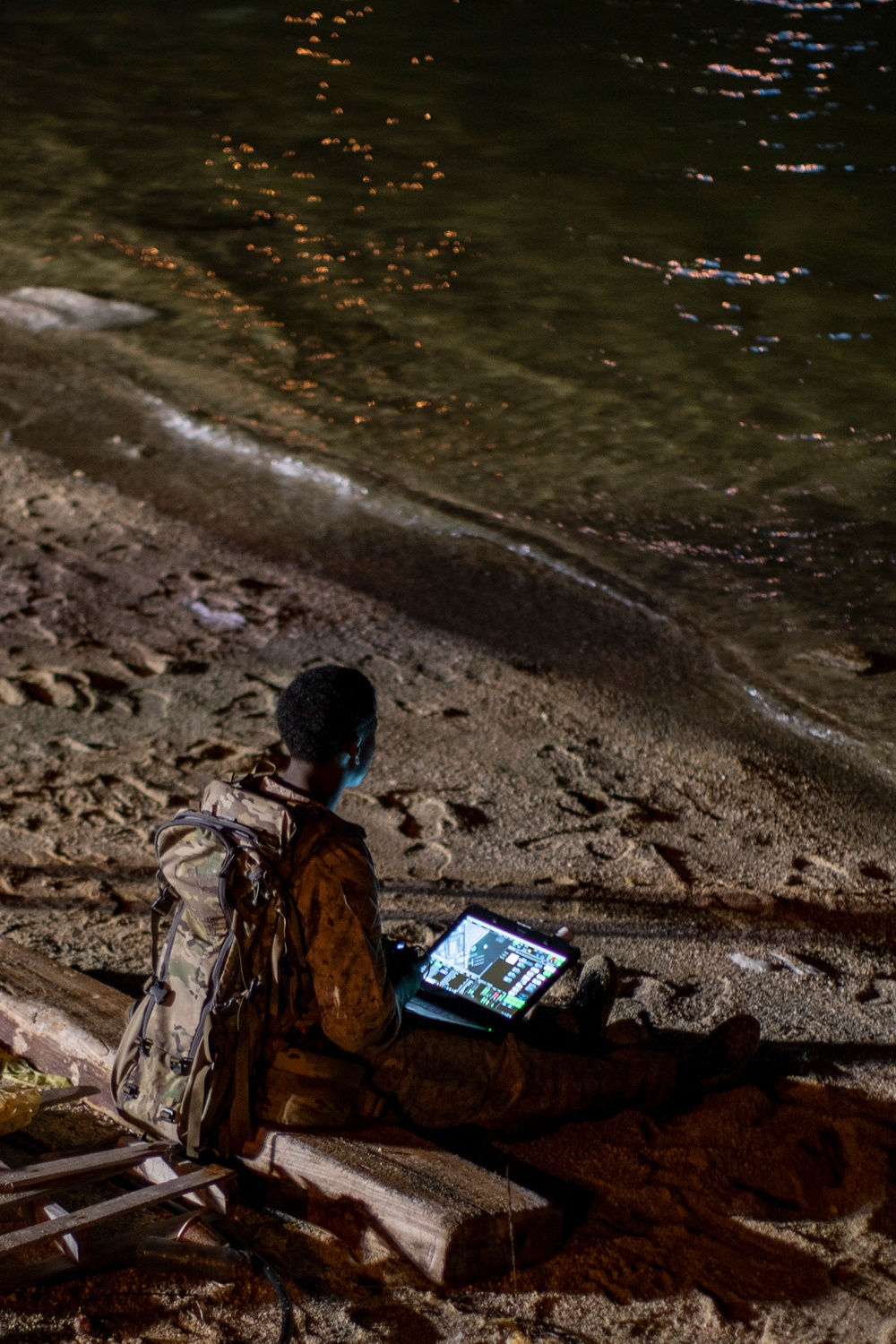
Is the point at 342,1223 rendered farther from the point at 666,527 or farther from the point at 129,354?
the point at 129,354

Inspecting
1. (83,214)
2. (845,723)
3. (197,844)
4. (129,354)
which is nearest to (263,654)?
(845,723)

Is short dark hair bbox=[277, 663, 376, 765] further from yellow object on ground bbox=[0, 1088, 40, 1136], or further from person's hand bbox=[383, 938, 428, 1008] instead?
yellow object on ground bbox=[0, 1088, 40, 1136]

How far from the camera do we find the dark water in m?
8.73

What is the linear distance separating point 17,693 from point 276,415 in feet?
14.5

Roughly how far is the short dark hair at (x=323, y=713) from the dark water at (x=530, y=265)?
3854 mm

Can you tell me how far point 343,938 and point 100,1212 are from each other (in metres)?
0.84

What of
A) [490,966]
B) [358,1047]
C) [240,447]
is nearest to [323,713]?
[358,1047]

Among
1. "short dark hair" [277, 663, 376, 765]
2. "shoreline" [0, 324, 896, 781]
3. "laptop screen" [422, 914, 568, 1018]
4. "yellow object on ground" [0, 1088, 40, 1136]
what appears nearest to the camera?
"short dark hair" [277, 663, 376, 765]

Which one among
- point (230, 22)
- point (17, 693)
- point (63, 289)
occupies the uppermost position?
point (230, 22)

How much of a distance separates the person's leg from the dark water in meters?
3.14

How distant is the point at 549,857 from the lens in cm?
529

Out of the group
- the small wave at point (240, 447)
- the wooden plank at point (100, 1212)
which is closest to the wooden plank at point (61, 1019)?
the wooden plank at point (100, 1212)

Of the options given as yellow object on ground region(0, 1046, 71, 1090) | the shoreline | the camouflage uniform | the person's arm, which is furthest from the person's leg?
the shoreline

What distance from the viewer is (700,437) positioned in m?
9.98
